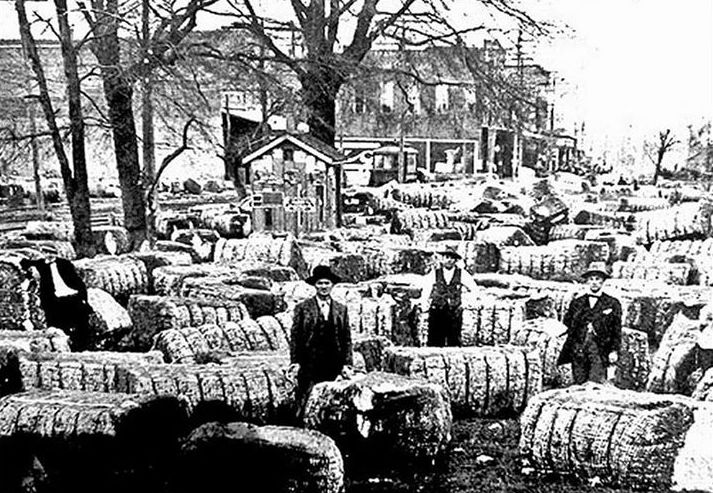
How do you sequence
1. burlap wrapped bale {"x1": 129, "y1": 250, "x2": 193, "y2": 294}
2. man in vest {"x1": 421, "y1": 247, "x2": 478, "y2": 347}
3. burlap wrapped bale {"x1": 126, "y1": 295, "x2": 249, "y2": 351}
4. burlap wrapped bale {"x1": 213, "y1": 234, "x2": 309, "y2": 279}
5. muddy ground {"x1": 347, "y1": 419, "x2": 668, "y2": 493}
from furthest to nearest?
burlap wrapped bale {"x1": 213, "y1": 234, "x2": 309, "y2": 279}, burlap wrapped bale {"x1": 129, "y1": 250, "x2": 193, "y2": 294}, burlap wrapped bale {"x1": 126, "y1": 295, "x2": 249, "y2": 351}, man in vest {"x1": 421, "y1": 247, "x2": 478, "y2": 347}, muddy ground {"x1": 347, "y1": 419, "x2": 668, "y2": 493}

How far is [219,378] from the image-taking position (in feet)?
27.9

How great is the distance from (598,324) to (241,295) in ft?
17.7

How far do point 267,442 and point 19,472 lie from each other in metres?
2.03

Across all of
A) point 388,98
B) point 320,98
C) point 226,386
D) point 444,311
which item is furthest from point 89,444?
point 388,98

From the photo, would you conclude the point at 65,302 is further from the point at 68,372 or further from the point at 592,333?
the point at 592,333

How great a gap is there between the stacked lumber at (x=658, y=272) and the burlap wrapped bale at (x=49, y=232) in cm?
1217

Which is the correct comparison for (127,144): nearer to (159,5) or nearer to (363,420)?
(159,5)

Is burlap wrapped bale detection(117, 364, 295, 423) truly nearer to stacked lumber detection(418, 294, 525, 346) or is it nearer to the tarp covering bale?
the tarp covering bale

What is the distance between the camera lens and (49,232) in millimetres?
20391

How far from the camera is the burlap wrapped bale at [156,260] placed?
15336 mm

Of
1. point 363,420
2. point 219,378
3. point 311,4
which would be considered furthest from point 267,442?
point 311,4

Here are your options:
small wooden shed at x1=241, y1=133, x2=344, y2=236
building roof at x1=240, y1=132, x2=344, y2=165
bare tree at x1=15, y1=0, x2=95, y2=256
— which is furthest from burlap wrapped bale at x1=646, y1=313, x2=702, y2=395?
building roof at x1=240, y1=132, x2=344, y2=165

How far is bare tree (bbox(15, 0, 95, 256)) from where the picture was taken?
17.7 metres

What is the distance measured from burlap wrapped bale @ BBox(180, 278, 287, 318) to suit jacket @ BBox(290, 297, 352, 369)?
4.15 m
